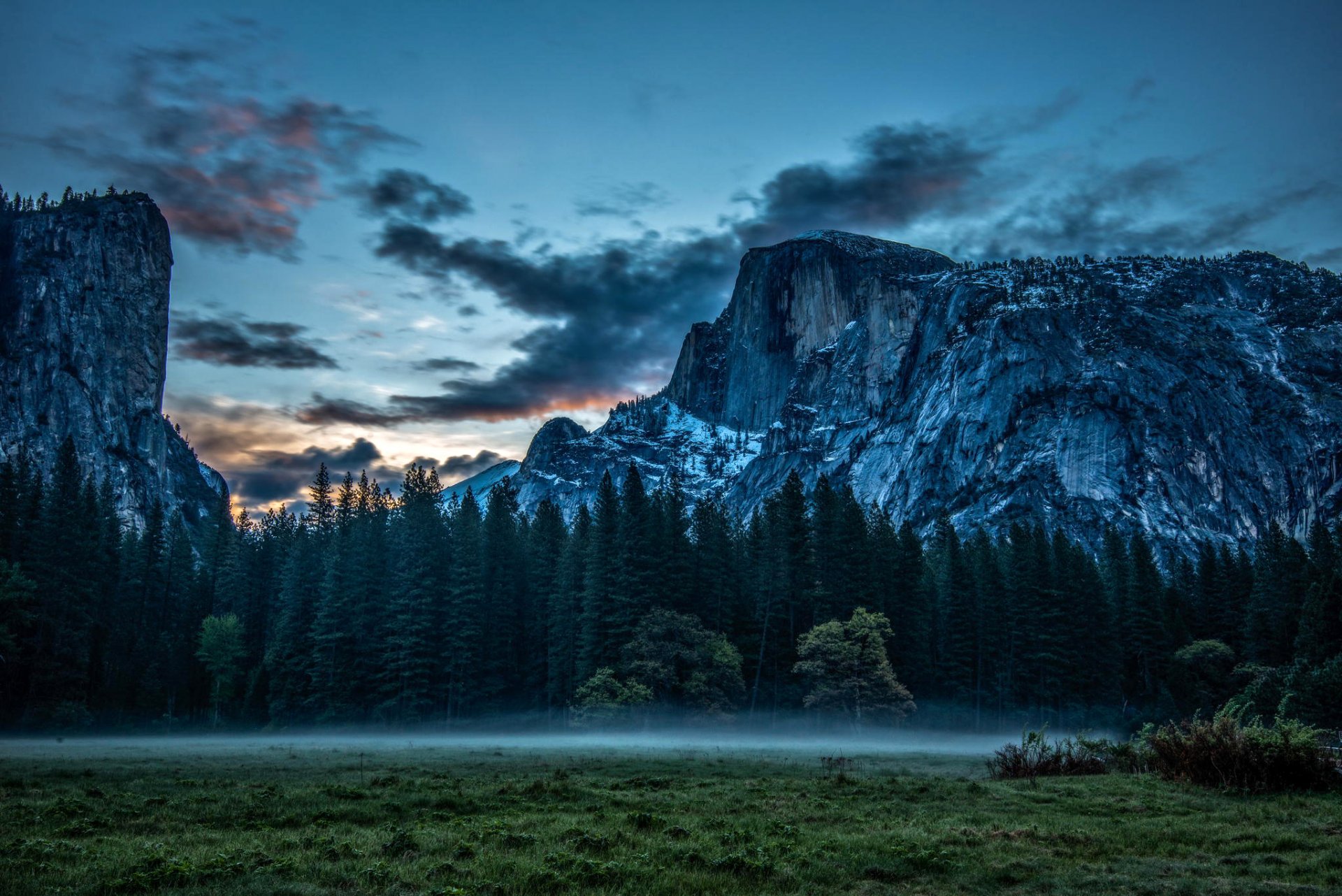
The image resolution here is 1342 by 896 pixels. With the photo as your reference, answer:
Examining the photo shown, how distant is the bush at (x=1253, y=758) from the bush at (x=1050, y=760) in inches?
Answer: 215

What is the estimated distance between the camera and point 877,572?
79.0 metres

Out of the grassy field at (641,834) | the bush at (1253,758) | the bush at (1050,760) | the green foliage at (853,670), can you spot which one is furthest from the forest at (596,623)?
the grassy field at (641,834)

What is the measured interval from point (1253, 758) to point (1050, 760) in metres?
8.80

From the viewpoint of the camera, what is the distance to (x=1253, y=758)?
868 inches

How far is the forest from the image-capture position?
66.9m

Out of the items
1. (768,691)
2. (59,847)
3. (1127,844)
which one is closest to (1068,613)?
(768,691)

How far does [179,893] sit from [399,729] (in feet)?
212

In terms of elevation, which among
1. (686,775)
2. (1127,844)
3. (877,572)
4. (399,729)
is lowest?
(399,729)

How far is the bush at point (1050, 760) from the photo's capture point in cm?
2923

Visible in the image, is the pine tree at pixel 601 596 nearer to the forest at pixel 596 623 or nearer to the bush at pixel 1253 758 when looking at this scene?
the forest at pixel 596 623

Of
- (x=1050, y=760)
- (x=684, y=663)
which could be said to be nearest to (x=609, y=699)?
(x=684, y=663)

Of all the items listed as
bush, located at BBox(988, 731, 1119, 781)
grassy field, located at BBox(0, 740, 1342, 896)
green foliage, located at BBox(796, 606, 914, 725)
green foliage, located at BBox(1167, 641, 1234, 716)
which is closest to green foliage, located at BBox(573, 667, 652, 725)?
green foliage, located at BBox(796, 606, 914, 725)

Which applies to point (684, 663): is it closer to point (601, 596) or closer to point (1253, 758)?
point (601, 596)

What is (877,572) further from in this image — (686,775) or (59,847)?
(59,847)
